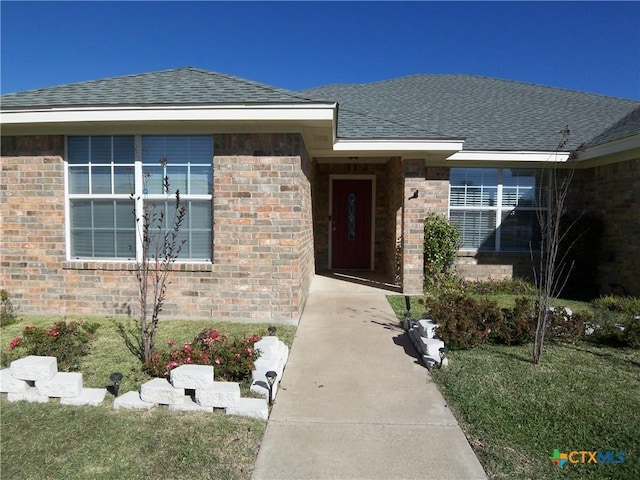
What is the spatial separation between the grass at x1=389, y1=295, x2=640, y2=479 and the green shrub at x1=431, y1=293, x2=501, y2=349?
0.14m

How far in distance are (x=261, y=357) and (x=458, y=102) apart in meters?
10.6

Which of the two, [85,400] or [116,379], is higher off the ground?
[116,379]

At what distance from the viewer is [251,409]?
10.3ft

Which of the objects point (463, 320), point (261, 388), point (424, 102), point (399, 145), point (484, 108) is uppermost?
point (424, 102)

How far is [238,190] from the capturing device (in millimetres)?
5711

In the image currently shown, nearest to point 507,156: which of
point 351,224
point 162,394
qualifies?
point 351,224

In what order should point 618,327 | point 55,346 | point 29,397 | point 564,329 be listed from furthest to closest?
1. point 618,327
2. point 564,329
3. point 55,346
4. point 29,397

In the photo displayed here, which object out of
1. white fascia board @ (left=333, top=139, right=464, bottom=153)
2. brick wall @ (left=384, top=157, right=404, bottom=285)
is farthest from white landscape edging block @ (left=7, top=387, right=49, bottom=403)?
brick wall @ (left=384, top=157, right=404, bottom=285)

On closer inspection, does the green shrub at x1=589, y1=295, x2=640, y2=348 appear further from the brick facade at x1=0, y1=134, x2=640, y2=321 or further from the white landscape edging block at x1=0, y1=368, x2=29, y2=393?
the white landscape edging block at x1=0, y1=368, x2=29, y2=393

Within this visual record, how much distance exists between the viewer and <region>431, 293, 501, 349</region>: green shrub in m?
4.55

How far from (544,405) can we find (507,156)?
632 centimetres

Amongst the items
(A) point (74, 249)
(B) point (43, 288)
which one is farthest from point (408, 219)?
(B) point (43, 288)

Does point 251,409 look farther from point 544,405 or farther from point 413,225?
point 413,225

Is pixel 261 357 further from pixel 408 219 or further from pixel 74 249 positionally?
pixel 408 219
